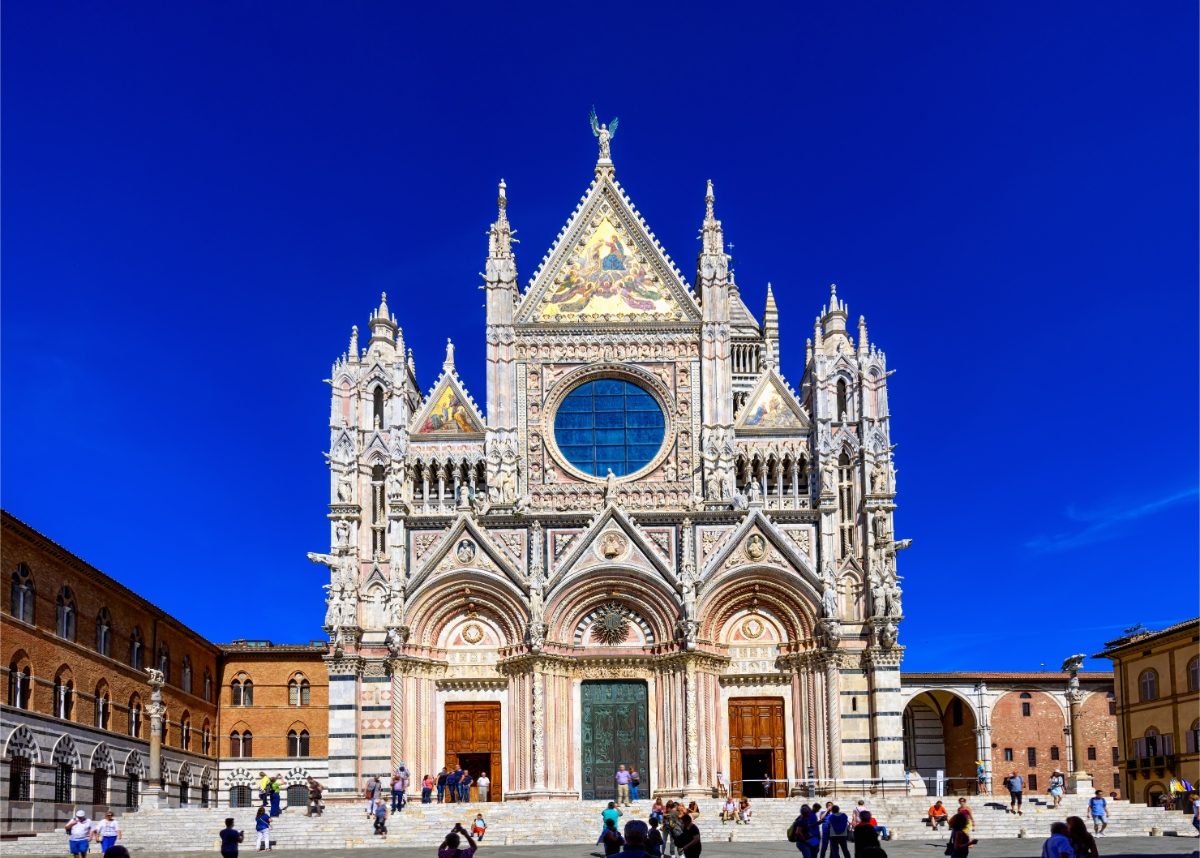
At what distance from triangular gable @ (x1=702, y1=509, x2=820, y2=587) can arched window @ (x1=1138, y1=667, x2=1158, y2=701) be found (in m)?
20.1

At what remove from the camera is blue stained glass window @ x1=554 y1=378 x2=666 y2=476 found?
50.4 m

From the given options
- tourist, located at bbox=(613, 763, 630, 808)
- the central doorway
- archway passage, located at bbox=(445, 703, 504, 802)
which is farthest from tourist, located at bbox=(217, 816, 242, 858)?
the central doorway

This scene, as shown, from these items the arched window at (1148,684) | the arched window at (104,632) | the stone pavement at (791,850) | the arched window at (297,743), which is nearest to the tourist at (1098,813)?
the stone pavement at (791,850)

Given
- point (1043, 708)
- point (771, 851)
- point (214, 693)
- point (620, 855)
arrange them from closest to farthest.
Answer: point (620, 855) < point (771, 851) < point (214, 693) < point (1043, 708)

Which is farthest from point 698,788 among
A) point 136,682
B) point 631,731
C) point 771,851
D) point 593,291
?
point 136,682

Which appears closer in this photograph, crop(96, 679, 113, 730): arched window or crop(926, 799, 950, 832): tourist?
crop(926, 799, 950, 832): tourist

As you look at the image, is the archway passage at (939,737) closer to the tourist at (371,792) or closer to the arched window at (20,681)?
the tourist at (371,792)

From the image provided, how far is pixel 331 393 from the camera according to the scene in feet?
163

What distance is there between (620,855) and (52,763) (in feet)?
120

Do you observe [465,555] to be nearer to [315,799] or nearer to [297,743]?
[315,799]

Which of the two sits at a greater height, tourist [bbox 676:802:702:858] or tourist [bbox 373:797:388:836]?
tourist [bbox 676:802:702:858]

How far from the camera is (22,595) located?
1638 inches

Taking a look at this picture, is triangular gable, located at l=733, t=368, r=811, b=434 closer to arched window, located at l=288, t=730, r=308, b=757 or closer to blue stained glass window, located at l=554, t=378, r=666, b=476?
blue stained glass window, located at l=554, t=378, r=666, b=476

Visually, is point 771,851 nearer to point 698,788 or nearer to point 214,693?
point 698,788
